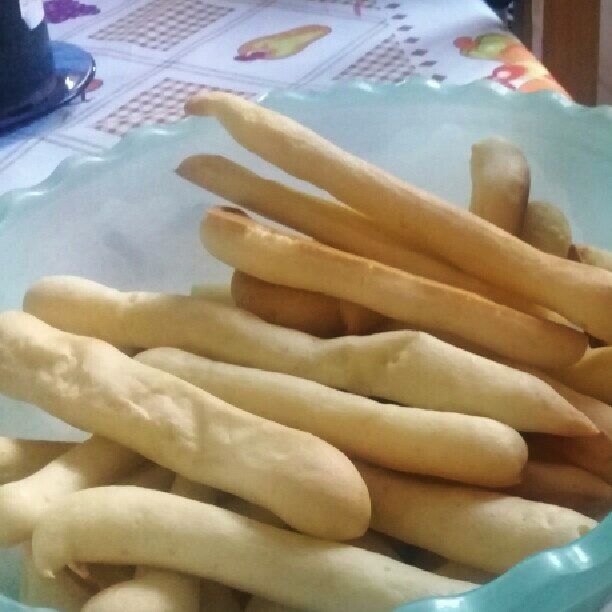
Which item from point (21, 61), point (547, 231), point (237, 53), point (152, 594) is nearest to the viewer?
point (152, 594)

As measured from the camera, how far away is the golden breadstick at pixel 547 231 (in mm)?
345

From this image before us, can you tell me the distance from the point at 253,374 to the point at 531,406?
93mm

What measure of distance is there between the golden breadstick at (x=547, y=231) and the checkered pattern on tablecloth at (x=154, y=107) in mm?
321

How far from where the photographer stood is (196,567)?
247 mm

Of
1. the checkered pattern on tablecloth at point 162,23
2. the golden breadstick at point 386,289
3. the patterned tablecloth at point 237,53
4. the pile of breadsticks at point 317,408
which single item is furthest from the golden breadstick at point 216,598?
the checkered pattern on tablecloth at point 162,23

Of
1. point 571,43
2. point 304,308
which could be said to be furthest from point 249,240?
point 571,43

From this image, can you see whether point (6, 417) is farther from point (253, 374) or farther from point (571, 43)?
point (571, 43)

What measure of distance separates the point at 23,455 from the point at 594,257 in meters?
0.24

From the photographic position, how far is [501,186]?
352 millimetres

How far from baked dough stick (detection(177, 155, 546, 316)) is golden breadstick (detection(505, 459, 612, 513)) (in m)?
0.06

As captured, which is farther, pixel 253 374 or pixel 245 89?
pixel 245 89

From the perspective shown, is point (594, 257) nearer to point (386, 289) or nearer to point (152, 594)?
point (386, 289)

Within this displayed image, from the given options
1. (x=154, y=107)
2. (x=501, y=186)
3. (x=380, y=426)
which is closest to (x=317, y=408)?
(x=380, y=426)

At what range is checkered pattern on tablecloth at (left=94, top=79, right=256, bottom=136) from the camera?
1.98ft
